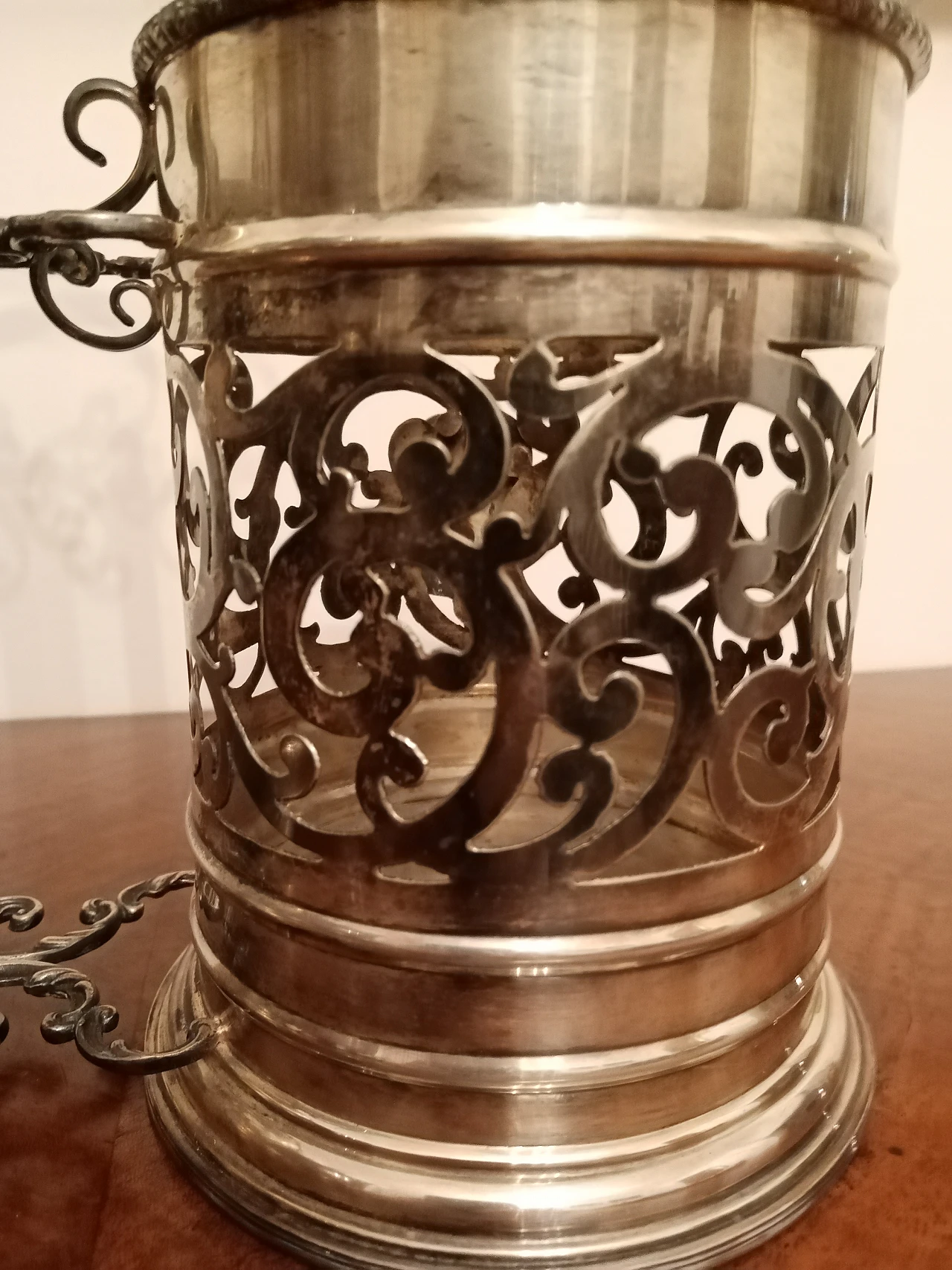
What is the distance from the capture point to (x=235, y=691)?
20.2 inches

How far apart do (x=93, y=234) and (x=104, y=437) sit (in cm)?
56

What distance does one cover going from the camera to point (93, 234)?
42 centimetres

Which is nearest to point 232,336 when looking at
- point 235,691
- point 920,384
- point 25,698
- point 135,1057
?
point 235,691

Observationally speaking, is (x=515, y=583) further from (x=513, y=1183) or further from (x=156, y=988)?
(x=156, y=988)

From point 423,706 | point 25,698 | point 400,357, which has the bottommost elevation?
point 25,698

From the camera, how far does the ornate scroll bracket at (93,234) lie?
418 mm

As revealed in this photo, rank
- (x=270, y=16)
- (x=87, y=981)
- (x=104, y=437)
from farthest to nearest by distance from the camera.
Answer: (x=104, y=437)
(x=87, y=981)
(x=270, y=16)

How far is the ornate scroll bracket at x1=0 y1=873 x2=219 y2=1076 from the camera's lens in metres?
0.48

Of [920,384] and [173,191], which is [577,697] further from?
[920,384]

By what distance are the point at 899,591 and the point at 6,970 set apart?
0.93 metres

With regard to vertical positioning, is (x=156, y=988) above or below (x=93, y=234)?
below

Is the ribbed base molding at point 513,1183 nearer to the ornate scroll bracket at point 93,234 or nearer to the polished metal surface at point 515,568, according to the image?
the polished metal surface at point 515,568

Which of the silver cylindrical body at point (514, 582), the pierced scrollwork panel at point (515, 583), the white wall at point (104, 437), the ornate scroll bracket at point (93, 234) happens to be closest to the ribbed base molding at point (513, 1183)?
the silver cylindrical body at point (514, 582)

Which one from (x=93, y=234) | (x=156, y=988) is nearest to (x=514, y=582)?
(x=93, y=234)
